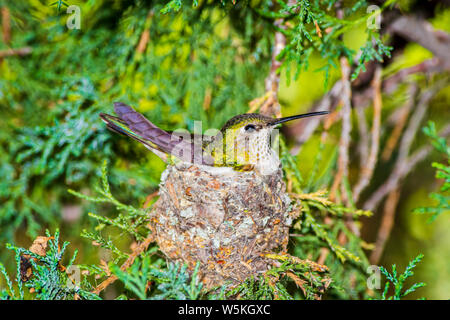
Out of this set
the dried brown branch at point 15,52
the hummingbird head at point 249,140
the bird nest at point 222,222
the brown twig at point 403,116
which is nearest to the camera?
the bird nest at point 222,222

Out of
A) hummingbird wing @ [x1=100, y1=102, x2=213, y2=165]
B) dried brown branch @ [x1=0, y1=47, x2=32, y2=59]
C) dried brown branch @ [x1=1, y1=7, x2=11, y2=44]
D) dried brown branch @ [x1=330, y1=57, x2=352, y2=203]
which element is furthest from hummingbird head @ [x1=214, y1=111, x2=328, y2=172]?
dried brown branch @ [x1=1, y1=7, x2=11, y2=44]

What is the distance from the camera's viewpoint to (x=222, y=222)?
82.2 inches

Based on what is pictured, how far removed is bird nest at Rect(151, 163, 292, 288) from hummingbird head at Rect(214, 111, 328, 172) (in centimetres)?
24

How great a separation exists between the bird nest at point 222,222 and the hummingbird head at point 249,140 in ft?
0.78

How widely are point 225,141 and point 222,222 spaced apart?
699 mm

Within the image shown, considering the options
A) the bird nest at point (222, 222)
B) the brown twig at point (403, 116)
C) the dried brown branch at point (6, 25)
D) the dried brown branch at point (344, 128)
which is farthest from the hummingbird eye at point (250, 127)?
the dried brown branch at point (6, 25)

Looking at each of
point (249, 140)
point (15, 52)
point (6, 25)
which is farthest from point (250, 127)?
point (6, 25)

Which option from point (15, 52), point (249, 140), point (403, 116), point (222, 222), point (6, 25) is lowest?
point (222, 222)

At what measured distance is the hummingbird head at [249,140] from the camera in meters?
2.42

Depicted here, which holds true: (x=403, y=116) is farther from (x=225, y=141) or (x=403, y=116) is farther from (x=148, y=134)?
(x=148, y=134)

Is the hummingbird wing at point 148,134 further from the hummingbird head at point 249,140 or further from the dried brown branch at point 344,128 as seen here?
the dried brown branch at point 344,128

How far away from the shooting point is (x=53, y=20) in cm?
306

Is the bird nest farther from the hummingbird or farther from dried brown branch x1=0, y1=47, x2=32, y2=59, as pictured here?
dried brown branch x1=0, y1=47, x2=32, y2=59
